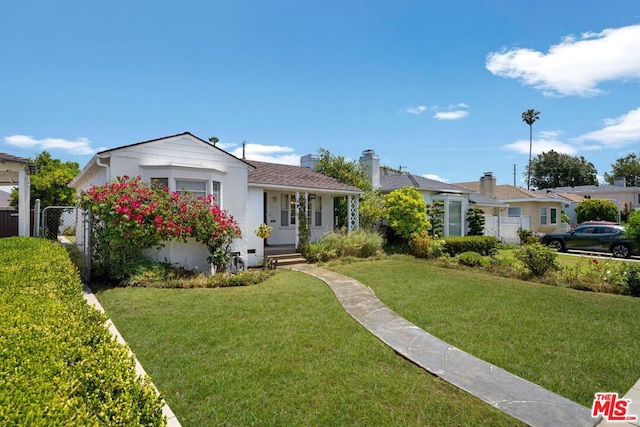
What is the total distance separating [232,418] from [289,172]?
14.3m

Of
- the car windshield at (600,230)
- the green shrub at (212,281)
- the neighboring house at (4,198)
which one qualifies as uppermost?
the neighboring house at (4,198)

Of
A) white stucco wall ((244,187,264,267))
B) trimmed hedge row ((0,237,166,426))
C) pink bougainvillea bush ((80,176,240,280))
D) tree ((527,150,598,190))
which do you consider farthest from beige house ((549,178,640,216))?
trimmed hedge row ((0,237,166,426))

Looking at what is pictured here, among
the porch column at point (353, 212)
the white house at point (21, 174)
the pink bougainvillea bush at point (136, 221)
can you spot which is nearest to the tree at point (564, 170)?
the porch column at point (353, 212)

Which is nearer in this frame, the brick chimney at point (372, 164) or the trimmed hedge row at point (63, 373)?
the trimmed hedge row at point (63, 373)

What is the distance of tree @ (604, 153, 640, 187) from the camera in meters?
58.3

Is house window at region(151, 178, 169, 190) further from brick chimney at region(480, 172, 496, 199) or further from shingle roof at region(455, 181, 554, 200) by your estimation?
shingle roof at region(455, 181, 554, 200)

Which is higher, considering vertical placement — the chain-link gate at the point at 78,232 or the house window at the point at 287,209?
the house window at the point at 287,209

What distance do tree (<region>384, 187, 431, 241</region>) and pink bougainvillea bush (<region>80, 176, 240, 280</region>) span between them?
931 cm

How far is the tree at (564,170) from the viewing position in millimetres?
61656

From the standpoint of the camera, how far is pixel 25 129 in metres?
19.0

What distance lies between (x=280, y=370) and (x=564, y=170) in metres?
74.1

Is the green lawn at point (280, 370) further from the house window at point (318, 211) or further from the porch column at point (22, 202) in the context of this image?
the house window at point (318, 211)

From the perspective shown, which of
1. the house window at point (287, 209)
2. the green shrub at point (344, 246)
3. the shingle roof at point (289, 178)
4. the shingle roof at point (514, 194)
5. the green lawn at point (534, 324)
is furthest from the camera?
the shingle roof at point (514, 194)

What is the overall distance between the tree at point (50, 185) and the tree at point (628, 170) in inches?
3036
